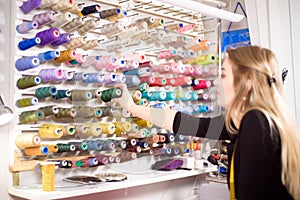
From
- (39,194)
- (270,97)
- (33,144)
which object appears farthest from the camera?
(33,144)

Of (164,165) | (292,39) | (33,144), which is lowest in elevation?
(164,165)

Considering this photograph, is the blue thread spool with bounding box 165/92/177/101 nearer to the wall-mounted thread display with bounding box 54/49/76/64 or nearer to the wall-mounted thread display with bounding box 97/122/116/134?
the wall-mounted thread display with bounding box 97/122/116/134

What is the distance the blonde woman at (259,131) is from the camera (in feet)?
3.40

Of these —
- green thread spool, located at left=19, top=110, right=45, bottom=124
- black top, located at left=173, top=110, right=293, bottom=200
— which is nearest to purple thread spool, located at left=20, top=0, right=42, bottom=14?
green thread spool, located at left=19, top=110, right=45, bottom=124

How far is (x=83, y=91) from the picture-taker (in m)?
1.85

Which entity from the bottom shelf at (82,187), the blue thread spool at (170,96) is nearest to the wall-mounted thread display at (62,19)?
the blue thread spool at (170,96)

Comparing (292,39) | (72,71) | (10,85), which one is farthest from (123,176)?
(292,39)

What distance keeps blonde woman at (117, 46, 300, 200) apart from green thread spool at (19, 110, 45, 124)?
87cm

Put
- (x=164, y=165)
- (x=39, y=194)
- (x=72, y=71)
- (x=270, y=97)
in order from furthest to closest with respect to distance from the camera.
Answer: (x=164, y=165) → (x=72, y=71) → (x=39, y=194) → (x=270, y=97)

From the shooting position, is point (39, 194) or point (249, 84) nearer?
point (249, 84)

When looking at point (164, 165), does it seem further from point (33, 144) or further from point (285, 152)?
point (285, 152)

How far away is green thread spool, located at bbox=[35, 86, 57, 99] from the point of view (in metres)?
1.80

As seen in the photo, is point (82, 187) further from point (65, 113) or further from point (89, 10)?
point (89, 10)

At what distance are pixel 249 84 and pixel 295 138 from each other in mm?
209
